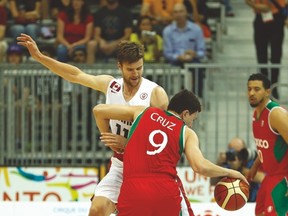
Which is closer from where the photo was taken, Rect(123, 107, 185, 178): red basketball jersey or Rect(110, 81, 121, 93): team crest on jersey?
Rect(123, 107, 185, 178): red basketball jersey

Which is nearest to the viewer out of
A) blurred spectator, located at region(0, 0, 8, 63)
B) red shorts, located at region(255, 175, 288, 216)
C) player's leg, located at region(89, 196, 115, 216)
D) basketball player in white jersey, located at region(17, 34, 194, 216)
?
basketball player in white jersey, located at region(17, 34, 194, 216)

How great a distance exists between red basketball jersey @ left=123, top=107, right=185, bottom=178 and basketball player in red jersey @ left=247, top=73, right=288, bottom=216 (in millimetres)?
2670

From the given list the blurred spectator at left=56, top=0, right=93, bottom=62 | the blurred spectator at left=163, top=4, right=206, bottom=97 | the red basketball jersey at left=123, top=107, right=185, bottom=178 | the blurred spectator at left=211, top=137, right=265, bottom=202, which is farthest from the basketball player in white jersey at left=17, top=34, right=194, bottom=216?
the blurred spectator at left=56, top=0, right=93, bottom=62

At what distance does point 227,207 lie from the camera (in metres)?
8.56

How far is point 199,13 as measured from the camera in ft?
58.7

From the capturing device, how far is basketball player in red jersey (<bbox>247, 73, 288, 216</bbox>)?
34.6ft

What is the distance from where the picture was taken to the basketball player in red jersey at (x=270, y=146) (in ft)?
34.6

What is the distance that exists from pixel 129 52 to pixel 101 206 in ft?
5.10

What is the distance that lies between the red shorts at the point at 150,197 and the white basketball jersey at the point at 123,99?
1.20 m

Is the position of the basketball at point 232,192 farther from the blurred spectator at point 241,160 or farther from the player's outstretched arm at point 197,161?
the blurred spectator at point 241,160

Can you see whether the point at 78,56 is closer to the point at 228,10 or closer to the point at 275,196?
the point at 228,10

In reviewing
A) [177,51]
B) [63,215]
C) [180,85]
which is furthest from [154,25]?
[63,215]

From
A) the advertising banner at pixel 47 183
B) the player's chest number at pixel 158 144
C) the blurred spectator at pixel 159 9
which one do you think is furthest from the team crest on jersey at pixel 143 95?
the blurred spectator at pixel 159 9

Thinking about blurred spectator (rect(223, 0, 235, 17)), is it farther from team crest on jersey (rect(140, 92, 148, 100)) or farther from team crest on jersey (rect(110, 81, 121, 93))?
team crest on jersey (rect(140, 92, 148, 100))
